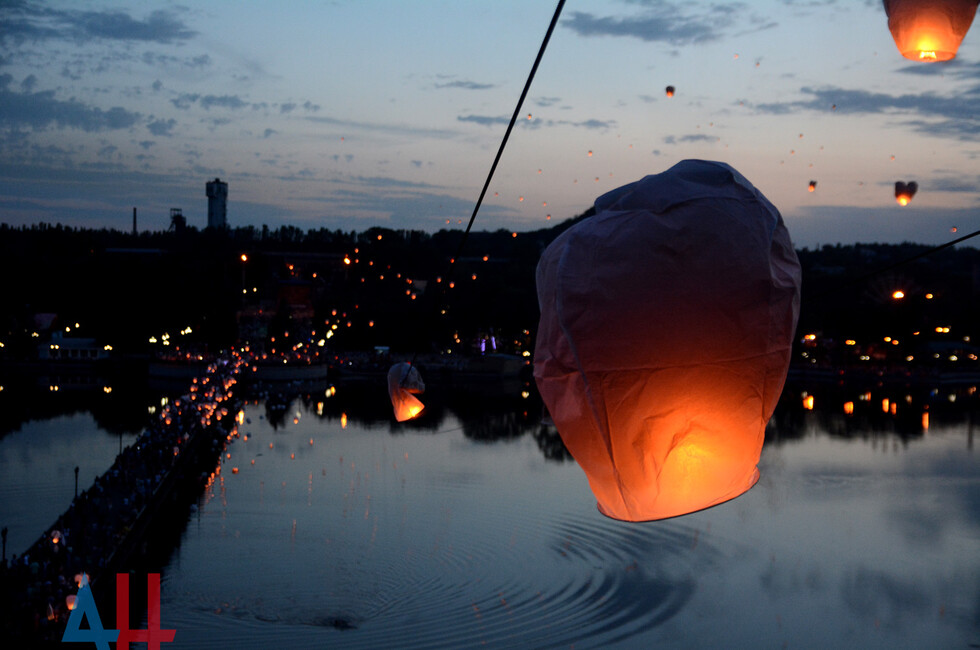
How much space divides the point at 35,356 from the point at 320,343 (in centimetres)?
992

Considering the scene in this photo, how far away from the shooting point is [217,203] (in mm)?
75000

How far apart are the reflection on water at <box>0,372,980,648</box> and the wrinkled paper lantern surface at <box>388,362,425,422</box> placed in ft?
20.4

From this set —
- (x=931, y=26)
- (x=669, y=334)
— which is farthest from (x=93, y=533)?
(x=931, y=26)

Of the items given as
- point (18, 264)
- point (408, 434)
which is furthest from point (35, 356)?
point (408, 434)

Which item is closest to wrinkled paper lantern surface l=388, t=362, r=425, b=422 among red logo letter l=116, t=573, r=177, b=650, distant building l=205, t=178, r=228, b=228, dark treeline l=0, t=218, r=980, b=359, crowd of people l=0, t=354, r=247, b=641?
crowd of people l=0, t=354, r=247, b=641

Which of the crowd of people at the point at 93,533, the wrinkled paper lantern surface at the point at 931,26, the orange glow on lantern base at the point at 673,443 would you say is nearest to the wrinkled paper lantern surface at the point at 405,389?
the orange glow on lantern base at the point at 673,443

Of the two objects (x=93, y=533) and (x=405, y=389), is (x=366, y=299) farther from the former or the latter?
(x=405, y=389)

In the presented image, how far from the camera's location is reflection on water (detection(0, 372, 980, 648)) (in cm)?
955

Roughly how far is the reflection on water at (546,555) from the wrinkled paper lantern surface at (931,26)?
27.3 feet

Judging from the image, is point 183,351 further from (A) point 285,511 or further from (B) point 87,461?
(A) point 285,511

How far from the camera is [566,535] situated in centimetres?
1283

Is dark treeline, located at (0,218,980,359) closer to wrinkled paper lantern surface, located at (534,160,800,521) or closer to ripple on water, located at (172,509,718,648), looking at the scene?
ripple on water, located at (172,509,718,648)

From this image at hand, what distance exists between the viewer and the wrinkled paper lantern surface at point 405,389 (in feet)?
10.5

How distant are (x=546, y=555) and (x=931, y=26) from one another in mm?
10986
